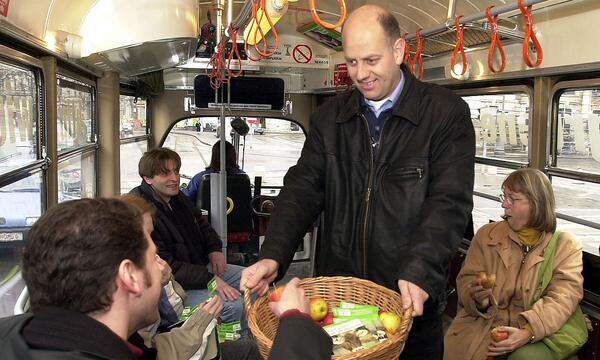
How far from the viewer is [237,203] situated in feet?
18.6

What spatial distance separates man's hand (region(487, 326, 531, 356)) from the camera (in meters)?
2.85

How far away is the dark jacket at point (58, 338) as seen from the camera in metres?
1.06

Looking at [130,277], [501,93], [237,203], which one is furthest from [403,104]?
[237,203]

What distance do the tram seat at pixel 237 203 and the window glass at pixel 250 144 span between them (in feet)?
2.35

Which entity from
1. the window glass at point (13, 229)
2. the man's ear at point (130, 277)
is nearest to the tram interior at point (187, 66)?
the window glass at point (13, 229)

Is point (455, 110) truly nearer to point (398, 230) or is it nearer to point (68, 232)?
point (398, 230)

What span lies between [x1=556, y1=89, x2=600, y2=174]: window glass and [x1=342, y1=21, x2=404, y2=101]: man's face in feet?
5.95

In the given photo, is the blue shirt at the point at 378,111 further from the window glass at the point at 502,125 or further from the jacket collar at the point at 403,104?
the window glass at the point at 502,125

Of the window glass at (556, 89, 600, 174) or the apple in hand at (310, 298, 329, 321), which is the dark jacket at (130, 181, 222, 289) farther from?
the window glass at (556, 89, 600, 174)

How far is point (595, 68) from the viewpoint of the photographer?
2934mm

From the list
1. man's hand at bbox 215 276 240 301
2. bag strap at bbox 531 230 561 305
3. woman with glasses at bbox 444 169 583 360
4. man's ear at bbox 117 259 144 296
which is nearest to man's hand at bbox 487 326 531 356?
woman with glasses at bbox 444 169 583 360

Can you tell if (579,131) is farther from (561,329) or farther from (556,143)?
(561,329)

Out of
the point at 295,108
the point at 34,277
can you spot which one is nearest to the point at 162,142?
the point at 295,108

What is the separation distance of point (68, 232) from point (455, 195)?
1095 millimetres
